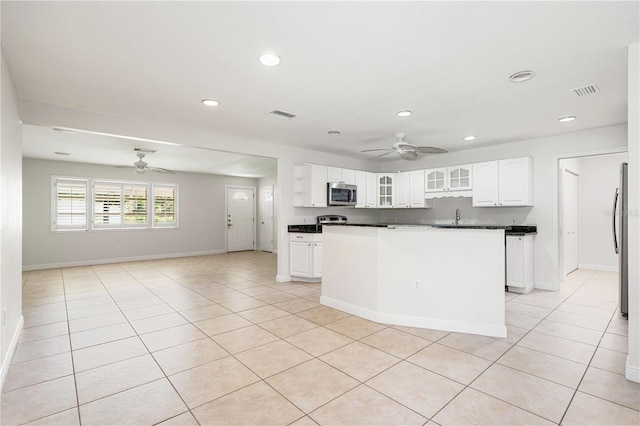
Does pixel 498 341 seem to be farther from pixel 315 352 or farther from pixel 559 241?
pixel 559 241

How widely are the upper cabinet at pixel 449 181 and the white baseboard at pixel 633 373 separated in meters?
3.79

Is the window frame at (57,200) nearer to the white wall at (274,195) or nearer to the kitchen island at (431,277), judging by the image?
the white wall at (274,195)

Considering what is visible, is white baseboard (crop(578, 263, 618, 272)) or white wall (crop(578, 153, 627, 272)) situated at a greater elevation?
white wall (crop(578, 153, 627, 272))

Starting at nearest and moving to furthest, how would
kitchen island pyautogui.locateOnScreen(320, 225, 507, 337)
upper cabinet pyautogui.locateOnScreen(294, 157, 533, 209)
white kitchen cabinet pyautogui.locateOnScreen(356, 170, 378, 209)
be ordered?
kitchen island pyautogui.locateOnScreen(320, 225, 507, 337)
upper cabinet pyautogui.locateOnScreen(294, 157, 533, 209)
white kitchen cabinet pyautogui.locateOnScreen(356, 170, 378, 209)

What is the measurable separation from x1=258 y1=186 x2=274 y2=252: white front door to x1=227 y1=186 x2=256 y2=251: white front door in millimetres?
308

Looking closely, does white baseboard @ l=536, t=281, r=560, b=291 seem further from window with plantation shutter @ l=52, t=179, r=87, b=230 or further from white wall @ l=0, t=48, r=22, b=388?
window with plantation shutter @ l=52, t=179, r=87, b=230

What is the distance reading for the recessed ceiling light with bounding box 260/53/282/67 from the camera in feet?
8.03

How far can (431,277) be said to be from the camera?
3.36 m

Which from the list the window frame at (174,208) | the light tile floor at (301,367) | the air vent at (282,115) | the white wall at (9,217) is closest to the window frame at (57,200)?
the window frame at (174,208)

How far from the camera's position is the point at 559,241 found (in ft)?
16.5

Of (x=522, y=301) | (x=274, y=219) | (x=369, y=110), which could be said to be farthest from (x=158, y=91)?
(x=274, y=219)

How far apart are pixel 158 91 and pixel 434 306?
360cm

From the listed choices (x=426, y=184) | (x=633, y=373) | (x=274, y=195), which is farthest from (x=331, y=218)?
(x=633, y=373)

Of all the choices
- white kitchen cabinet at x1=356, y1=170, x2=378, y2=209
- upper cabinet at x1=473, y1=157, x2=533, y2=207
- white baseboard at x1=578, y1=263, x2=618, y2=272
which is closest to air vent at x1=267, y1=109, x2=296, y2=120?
white kitchen cabinet at x1=356, y1=170, x2=378, y2=209
